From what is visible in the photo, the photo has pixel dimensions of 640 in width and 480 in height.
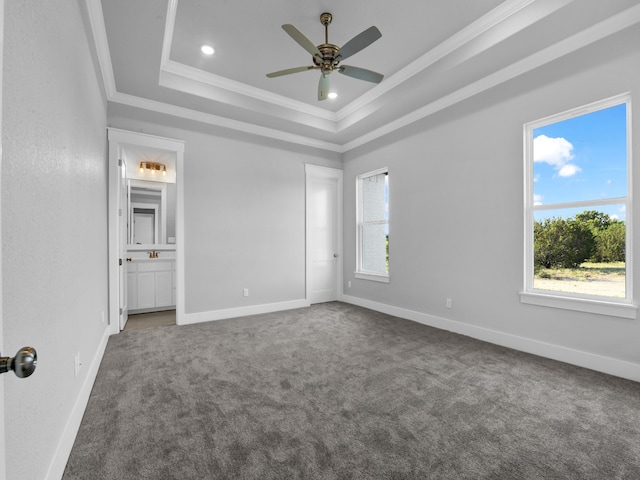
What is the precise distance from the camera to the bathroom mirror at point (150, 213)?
5402 mm

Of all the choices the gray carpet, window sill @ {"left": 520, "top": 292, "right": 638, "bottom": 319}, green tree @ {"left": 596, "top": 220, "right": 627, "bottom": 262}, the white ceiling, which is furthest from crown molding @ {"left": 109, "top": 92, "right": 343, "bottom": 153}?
green tree @ {"left": 596, "top": 220, "right": 627, "bottom": 262}

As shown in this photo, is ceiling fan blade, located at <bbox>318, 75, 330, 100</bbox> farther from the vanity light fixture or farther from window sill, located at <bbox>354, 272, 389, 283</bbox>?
the vanity light fixture

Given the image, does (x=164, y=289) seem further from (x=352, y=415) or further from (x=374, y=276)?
(x=352, y=415)

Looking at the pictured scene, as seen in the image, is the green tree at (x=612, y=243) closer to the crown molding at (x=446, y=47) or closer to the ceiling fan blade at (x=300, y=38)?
the crown molding at (x=446, y=47)

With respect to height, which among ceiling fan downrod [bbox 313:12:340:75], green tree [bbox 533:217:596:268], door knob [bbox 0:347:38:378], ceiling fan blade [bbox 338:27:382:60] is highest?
ceiling fan downrod [bbox 313:12:340:75]

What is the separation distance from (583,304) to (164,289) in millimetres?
5354

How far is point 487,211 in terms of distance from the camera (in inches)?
135

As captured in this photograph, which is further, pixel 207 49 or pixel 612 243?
pixel 207 49

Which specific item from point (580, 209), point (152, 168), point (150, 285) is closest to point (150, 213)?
point (152, 168)

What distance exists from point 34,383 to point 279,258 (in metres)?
3.81

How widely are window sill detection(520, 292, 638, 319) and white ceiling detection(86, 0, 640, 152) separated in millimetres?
2169

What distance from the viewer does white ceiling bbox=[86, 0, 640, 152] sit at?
2.52 meters

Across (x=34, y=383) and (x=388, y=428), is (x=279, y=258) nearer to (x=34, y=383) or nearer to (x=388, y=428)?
(x=388, y=428)

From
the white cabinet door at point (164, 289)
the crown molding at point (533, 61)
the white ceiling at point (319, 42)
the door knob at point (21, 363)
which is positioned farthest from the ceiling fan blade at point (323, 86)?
the white cabinet door at point (164, 289)
